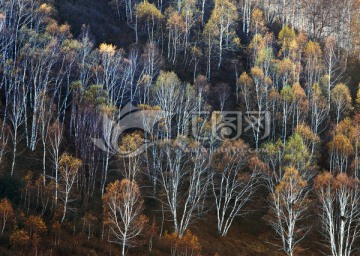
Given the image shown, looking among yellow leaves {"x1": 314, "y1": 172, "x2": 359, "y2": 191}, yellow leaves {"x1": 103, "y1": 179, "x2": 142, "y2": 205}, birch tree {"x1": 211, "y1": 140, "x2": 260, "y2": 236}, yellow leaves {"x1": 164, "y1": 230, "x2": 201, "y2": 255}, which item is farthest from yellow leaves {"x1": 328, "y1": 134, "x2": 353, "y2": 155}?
yellow leaves {"x1": 103, "y1": 179, "x2": 142, "y2": 205}

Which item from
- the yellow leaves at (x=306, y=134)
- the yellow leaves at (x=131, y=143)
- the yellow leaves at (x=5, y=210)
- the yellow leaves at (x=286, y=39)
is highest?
the yellow leaves at (x=286, y=39)

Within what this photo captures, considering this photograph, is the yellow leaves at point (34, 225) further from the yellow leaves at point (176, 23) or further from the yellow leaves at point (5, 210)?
the yellow leaves at point (176, 23)

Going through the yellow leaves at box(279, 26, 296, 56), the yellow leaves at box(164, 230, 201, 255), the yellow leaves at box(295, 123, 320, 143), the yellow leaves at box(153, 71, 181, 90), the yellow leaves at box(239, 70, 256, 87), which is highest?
the yellow leaves at box(279, 26, 296, 56)

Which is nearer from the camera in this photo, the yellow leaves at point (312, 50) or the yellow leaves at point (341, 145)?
the yellow leaves at point (341, 145)

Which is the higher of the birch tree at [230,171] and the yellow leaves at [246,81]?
the yellow leaves at [246,81]

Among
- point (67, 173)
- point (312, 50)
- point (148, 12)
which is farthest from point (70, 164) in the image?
point (312, 50)

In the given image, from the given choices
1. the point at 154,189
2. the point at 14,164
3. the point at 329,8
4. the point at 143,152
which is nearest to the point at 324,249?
the point at 154,189

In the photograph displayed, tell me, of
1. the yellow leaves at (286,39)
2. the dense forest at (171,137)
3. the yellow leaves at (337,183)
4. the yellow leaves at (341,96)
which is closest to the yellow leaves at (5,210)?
the dense forest at (171,137)

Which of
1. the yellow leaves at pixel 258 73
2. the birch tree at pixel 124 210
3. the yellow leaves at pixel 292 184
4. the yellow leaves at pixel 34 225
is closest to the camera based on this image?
the yellow leaves at pixel 34 225

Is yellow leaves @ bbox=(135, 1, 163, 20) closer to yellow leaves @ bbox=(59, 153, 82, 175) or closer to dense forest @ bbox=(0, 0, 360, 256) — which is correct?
dense forest @ bbox=(0, 0, 360, 256)

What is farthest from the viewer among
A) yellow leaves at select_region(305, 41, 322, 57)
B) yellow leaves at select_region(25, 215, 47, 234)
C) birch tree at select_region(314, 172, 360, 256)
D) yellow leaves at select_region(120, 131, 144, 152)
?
yellow leaves at select_region(305, 41, 322, 57)
